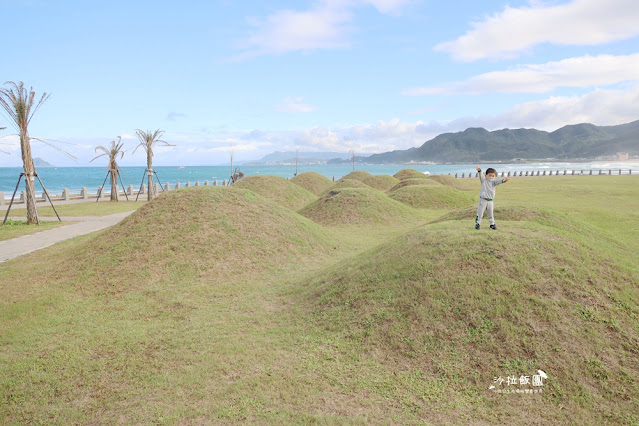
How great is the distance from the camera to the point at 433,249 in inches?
297

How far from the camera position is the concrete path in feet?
43.8

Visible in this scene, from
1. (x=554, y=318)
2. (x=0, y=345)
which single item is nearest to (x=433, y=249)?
(x=554, y=318)

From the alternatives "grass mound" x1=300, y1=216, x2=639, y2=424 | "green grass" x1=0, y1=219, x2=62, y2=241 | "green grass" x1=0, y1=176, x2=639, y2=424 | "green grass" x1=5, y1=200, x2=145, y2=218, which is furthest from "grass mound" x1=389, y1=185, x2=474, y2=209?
"green grass" x1=0, y1=219, x2=62, y2=241

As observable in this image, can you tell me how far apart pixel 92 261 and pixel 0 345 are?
4.25 metres

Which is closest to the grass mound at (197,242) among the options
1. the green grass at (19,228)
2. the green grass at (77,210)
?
the green grass at (19,228)

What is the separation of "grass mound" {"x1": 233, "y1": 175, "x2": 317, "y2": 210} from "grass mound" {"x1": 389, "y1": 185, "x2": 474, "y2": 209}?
6.54 metres

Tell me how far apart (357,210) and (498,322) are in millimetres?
15287

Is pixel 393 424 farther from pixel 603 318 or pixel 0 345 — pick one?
pixel 0 345

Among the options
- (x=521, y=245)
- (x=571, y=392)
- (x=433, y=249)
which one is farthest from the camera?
(x=433, y=249)

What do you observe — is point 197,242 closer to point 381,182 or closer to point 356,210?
point 356,210

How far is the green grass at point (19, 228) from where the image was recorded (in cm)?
1606

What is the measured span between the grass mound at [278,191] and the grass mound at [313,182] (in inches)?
265

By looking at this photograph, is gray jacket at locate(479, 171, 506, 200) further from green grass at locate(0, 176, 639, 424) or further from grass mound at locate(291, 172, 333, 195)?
grass mound at locate(291, 172, 333, 195)

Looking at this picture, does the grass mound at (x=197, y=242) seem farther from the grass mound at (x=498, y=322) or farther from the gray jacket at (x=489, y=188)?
the gray jacket at (x=489, y=188)
